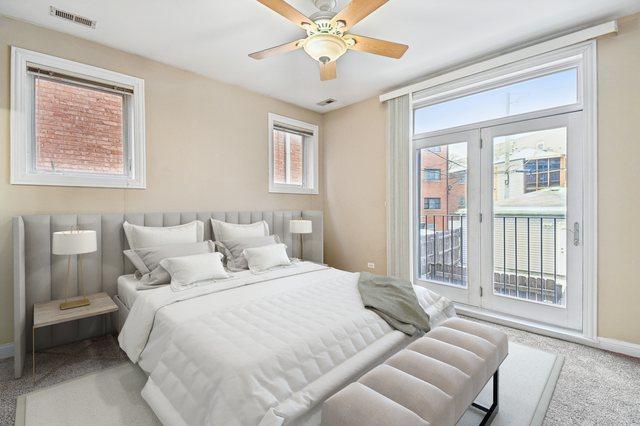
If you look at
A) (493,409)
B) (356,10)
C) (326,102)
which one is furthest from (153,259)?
(326,102)

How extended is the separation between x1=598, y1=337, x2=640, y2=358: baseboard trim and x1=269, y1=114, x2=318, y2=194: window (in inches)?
151

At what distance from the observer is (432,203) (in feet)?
12.9

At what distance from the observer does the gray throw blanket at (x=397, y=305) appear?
2.08 meters

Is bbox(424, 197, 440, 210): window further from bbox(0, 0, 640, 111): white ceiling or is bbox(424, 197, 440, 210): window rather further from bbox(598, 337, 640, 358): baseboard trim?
bbox(598, 337, 640, 358): baseboard trim

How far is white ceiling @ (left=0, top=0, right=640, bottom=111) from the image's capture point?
2.40m

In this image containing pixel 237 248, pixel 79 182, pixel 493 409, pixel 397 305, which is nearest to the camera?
pixel 493 409

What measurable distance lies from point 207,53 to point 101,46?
988 mm

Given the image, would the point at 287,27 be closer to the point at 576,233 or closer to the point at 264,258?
the point at 264,258

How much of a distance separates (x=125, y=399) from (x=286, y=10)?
2.79m

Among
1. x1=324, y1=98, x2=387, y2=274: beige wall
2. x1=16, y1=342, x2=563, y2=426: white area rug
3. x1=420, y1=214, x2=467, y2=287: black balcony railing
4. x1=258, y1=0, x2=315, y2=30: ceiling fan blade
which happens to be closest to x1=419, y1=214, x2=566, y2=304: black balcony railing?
x1=420, y1=214, x2=467, y2=287: black balcony railing

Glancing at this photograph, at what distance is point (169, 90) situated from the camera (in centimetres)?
338

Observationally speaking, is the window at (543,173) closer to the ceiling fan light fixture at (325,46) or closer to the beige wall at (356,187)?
the beige wall at (356,187)

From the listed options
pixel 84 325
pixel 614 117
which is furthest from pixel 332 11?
pixel 84 325

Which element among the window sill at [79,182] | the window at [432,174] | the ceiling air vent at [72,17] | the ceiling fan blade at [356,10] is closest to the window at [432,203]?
the window at [432,174]
